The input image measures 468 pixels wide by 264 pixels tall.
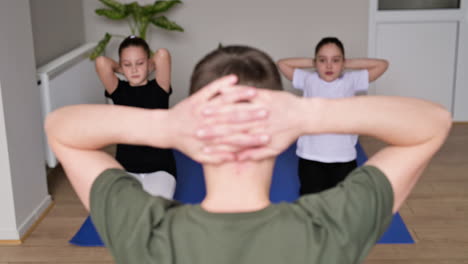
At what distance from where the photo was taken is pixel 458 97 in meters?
5.20

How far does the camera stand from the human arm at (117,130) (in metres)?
0.81

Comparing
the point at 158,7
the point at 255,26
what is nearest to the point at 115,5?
the point at 158,7

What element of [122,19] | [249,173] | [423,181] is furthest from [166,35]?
[249,173]

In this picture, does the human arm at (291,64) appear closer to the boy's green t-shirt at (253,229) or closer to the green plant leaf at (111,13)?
the green plant leaf at (111,13)

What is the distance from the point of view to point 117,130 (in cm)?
88

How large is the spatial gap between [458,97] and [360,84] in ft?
7.23

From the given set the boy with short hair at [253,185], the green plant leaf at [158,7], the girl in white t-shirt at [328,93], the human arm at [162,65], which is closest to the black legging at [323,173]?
the girl in white t-shirt at [328,93]

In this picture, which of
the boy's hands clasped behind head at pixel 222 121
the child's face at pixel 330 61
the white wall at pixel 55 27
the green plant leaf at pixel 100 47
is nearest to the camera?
the boy's hands clasped behind head at pixel 222 121

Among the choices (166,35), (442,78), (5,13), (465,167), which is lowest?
(465,167)

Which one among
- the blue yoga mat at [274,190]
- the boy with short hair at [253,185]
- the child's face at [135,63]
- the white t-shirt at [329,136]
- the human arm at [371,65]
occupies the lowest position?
the blue yoga mat at [274,190]

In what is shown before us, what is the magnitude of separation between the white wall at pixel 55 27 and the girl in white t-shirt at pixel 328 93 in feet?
5.29

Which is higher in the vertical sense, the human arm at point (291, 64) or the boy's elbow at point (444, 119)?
the boy's elbow at point (444, 119)

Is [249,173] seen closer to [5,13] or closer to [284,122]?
→ [284,122]

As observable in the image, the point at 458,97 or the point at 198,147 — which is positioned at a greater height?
the point at 198,147
